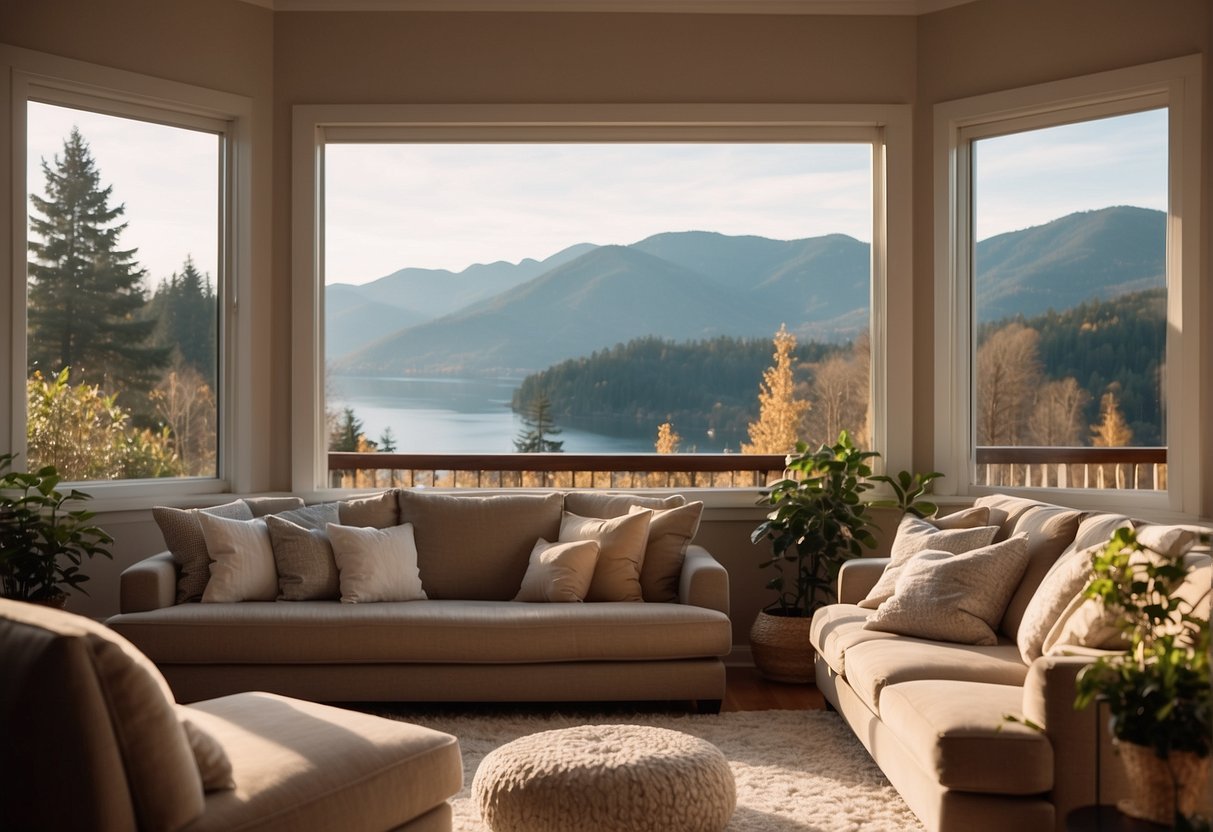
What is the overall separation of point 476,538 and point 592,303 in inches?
61.2

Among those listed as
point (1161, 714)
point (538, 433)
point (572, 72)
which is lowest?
point (1161, 714)

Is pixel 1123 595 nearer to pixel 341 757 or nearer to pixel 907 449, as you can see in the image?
pixel 341 757

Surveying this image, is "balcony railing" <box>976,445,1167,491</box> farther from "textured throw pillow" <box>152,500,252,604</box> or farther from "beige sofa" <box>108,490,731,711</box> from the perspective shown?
"textured throw pillow" <box>152,500,252,604</box>

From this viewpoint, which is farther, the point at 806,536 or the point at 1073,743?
the point at 806,536

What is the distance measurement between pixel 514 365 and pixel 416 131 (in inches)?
51.9

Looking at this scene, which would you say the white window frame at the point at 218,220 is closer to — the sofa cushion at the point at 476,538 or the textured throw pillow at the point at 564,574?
the sofa cushion at the point at 476,538

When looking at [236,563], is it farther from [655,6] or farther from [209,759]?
[655,6]

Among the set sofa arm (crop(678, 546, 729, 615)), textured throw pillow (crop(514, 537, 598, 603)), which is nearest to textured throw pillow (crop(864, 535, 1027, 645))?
sofa arm (crop(678, 546, 729, 615))

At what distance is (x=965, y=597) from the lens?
3588 millimetres

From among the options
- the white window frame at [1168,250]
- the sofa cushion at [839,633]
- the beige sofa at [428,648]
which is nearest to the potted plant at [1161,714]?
the sofa cushion at [839,633]

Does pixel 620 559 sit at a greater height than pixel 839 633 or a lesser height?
greater

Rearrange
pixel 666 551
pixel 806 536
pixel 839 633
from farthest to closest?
pixel 806 536
pixel 666 551
pixel 839 633

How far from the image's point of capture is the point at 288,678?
418 centimetres

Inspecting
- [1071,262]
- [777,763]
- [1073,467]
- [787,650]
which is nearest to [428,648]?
[777,763]
